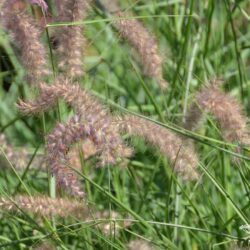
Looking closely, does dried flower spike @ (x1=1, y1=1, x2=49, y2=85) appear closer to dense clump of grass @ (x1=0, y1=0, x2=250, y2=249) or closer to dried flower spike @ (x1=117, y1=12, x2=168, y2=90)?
dense clump of grass @ (x1=0, y1=0, x2=250, y2=249)

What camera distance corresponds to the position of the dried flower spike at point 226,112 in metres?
1.79

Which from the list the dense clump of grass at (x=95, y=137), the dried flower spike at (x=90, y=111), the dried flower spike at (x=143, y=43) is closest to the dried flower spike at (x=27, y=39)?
the dense clump of grass at (x=95, y=137)

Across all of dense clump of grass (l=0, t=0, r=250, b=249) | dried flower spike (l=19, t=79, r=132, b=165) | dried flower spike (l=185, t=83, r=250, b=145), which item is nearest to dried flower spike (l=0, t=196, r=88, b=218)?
dense clump of grass (l=0, t=0, r=250, b=249)

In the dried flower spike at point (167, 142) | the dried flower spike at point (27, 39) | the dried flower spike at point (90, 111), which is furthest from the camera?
the dried flower spike at point (27, 39)

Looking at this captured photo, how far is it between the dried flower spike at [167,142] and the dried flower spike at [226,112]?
9 cm

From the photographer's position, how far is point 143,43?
198 cm

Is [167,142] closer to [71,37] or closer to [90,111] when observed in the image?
[90,111]

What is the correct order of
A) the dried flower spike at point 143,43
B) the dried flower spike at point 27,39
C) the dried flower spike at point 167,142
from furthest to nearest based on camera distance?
the dried flower spike at point 143,43, the dried flower spike at point 27,39, the dried flower spike at point 167,142

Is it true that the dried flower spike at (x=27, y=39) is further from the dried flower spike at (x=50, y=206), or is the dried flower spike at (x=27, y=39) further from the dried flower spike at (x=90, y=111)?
the dried flower spike at (x=50, y=206)

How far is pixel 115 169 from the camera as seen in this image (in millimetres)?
2561

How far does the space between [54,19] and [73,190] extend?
0.45 m

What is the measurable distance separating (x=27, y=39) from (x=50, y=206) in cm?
38

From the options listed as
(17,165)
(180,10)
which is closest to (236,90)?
(180,10)

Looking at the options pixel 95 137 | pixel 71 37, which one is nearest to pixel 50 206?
pixel 95 137
